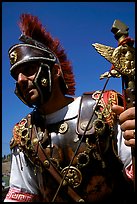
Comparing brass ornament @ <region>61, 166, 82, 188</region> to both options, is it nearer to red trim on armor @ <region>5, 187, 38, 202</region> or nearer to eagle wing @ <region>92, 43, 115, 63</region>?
red trim on armor @ <region>5, 187, 38, 202</region>

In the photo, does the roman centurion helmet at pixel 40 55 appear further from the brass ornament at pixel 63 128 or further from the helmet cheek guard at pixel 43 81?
the brass ornament at pixel 63 128

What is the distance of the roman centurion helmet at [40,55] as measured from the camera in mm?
2486

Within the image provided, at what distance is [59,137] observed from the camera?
243 centimetres

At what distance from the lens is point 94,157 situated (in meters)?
2.30

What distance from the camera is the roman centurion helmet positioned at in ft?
8.16

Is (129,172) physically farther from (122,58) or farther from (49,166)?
(122,58)

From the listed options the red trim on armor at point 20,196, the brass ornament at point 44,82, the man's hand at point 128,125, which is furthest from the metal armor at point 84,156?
the man's hand at point 128,125

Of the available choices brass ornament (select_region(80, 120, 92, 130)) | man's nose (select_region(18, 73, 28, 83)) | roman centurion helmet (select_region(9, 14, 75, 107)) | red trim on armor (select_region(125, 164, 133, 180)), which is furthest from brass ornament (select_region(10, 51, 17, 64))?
red trim on armor (select_region(125, 164, 133, 180))

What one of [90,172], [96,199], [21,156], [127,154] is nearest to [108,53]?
[127,154]

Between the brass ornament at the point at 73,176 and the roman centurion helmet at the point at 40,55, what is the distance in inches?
20.4

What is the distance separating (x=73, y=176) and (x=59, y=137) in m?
0.29

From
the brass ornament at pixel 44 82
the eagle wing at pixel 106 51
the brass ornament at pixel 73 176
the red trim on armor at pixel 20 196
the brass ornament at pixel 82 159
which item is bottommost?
the red trim on armor at pixel 20 196

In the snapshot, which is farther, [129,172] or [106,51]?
[129,172]

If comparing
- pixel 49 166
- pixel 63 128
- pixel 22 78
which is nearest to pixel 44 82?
pixel 22 78
